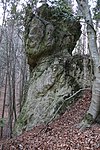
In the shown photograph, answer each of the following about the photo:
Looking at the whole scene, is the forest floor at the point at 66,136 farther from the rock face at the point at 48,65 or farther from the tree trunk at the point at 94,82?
the rock face at the point at 48,65

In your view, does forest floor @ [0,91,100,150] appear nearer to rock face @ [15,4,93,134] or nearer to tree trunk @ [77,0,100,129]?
tree trunk @ [77,0,100,129]

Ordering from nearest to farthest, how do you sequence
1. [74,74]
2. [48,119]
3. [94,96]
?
[94,96]
[48,119]
[74,74]

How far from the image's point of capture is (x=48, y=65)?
10227 mm

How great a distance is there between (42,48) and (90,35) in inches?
151

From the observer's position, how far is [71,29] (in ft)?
35.8

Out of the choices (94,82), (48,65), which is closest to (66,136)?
(94,82)

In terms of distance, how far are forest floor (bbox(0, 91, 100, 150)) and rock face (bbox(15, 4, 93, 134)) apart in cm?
66

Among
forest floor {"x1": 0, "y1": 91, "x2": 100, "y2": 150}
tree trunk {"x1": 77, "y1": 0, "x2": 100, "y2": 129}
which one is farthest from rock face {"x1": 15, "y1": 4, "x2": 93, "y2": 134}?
tree trunk {"x1": 77, "y1": 0, "x2": 100, "y2": 129}

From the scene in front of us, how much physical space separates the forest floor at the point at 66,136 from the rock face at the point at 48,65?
66 cm

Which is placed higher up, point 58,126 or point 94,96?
point 94,96

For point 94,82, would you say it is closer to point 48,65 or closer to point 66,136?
point 66,136

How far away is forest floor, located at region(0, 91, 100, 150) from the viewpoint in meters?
5.80

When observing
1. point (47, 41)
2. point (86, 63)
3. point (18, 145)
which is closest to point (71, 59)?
point (86, 63)

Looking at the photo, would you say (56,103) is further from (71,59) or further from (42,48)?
(42,48)
